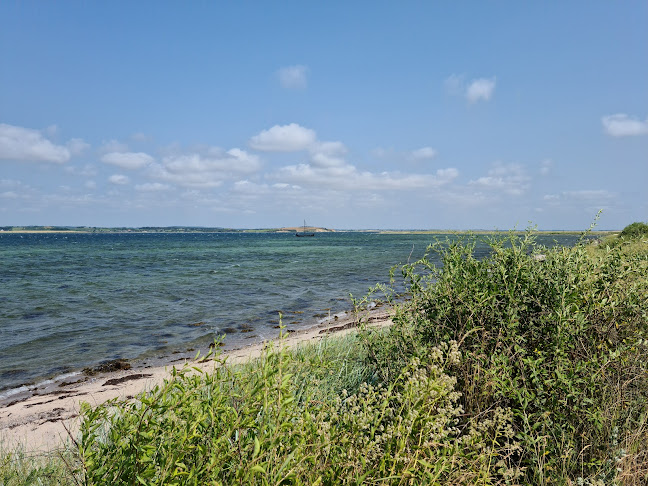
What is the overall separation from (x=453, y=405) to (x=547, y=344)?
1.19 meters

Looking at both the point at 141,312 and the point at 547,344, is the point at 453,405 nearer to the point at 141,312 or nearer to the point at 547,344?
the point at 547,344

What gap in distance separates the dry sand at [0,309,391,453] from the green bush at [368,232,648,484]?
7.68 feet

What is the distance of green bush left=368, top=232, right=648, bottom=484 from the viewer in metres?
3.84

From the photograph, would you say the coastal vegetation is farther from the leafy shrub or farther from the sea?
the sea

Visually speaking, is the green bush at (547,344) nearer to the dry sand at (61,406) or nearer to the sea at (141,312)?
the sea at (141,312)

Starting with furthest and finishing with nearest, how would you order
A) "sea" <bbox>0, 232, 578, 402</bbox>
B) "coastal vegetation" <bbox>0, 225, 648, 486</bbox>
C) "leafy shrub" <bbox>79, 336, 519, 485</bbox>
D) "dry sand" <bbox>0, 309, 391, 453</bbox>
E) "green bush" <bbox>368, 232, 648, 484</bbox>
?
"sea" <bbox>0, 232, 578, 402</bbox> → "dry sand" <bbox>0, 309, 391, 453</bbox> → "green bush" <bbox>368, 232, 648, 484</bbox> → "coastal vegetation" <bbox>0, 225, 648, 486</bbox> → "leafy shrub" <bbox>79, 336, 519, 485</bbox>

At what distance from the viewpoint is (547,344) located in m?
4.37

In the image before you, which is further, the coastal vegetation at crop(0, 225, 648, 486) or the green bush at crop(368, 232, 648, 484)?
the green bush at crop(368, 232, 648, 484)

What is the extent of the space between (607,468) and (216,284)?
30.5 m

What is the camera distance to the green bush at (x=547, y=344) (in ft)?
12.6

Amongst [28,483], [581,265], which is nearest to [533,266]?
[581,265]

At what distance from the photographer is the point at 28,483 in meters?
4.57

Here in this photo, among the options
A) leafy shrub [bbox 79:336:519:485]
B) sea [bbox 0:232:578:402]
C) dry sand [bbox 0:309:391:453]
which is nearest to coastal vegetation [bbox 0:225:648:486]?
leafy shrub [bbox 79:336:519:485]

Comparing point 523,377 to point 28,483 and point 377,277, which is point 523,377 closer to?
point 28,483
